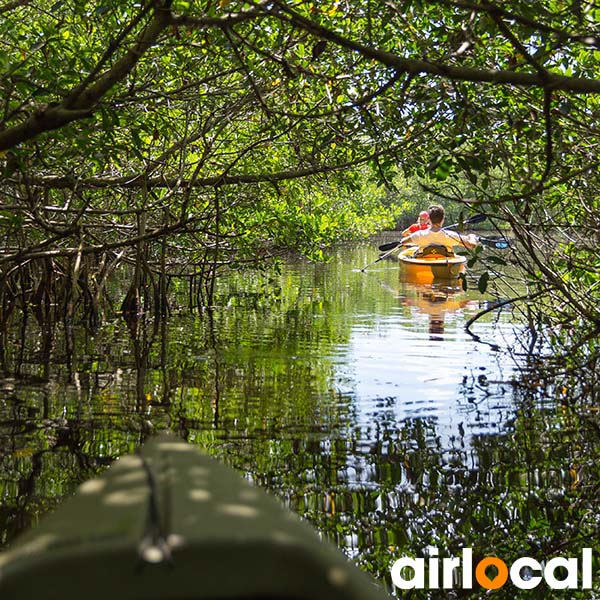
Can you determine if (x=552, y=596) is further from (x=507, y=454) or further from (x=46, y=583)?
(x=46, y=583)

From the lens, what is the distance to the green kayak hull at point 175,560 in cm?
161

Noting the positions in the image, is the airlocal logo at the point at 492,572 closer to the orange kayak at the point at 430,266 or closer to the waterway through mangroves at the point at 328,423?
the waterway through mangroves at the point at 328,423

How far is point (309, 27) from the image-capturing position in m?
3.48

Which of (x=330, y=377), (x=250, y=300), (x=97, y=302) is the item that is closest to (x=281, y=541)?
(x=330, y=377)

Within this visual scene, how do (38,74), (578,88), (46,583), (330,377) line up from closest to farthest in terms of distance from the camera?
(46,583) < (578,88) < (38,74) < (330,377)

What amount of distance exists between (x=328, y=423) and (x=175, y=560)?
15.0 feet

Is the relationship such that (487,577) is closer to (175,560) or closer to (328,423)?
(175,560)

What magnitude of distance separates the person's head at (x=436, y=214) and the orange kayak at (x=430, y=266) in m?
0.76

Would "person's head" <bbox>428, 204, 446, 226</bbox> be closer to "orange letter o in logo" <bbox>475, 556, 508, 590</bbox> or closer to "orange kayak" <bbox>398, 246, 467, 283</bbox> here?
"orange kayak" <bbox>398, 246, 467, 283</bbox>

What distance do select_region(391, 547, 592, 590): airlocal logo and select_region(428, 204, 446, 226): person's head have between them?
14.2 metres

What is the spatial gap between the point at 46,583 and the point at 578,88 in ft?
8.23

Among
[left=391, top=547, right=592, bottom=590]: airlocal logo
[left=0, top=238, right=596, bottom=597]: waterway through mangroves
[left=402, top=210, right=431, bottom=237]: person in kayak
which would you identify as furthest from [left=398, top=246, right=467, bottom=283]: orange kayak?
[left=391, top=547, right=592, bottom=590]: airlocal logo

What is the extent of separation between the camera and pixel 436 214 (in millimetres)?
18438

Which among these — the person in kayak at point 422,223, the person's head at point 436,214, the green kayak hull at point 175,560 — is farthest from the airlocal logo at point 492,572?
the person in kayak at point 422,223
